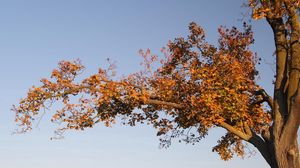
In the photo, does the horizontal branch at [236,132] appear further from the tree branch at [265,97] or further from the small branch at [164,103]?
the tree branch at [265,97]

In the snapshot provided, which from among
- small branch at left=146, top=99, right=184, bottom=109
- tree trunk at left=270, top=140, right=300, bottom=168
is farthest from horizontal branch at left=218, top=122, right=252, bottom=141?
small branch at left=146, top=99, right=184, bottom=109

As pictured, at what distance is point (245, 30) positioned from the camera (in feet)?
108

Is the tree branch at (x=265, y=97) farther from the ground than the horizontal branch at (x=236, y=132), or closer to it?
farther from the ground

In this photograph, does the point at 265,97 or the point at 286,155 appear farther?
the point at 265,97

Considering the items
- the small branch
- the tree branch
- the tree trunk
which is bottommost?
the tree trunk

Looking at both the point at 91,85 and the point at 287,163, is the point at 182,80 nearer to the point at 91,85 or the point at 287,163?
the point at 91,85

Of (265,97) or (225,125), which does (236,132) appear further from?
(265,97)

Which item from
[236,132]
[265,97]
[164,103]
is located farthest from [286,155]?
[164,103]

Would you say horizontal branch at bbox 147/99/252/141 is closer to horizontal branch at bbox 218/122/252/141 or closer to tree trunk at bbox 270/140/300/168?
horizontal branch at bbox 218/122/252/141

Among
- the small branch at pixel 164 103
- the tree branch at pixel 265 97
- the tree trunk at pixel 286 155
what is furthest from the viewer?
the tree branch at pixel 265 97

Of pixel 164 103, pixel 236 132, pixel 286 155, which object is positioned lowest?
pixel 286 155

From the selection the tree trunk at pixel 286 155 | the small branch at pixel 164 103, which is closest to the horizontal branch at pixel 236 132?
the tree trunk at pixel 286 155

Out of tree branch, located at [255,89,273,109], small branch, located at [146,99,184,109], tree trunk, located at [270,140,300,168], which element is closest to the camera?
tree trunk, located at [270,140,300,168]

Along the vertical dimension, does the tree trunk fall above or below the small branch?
below
